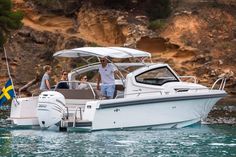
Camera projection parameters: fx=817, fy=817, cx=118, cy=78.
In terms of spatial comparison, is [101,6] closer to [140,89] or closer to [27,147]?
[140,89]

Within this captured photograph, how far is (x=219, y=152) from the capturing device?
19.8 m

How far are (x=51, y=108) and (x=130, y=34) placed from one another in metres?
29.1

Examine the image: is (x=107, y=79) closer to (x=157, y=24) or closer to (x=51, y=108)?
(x=51, y=108)

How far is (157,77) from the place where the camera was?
86.2 ft

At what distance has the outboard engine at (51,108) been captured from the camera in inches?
942

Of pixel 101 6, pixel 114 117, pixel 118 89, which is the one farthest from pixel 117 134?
pixel 101 6

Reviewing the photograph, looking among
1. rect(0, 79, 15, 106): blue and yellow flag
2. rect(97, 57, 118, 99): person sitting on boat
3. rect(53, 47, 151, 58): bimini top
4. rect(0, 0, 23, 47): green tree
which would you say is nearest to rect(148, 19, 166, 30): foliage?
rect(0, 0, 23, 47): green tree

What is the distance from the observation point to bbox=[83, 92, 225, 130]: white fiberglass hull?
2425 cm

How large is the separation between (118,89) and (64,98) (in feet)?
7.91

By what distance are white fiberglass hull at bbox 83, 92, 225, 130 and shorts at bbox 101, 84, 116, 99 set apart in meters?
0.90

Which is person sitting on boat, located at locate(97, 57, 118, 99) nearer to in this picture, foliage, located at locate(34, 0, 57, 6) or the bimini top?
the bimini top

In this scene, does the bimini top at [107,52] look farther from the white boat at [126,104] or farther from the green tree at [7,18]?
the green tree at [7,18]

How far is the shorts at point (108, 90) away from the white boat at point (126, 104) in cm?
19

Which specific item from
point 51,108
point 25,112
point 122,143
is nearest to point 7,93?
point 25,112
